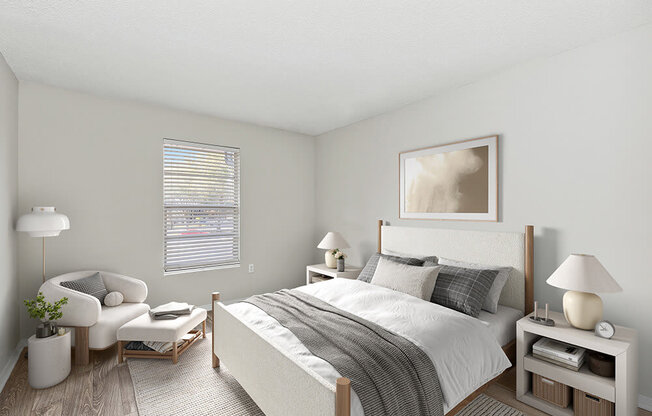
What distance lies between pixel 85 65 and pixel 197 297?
9.09ft

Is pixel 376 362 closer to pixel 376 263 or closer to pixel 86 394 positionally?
pixel 376 263

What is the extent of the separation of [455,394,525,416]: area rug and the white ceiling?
2.59m

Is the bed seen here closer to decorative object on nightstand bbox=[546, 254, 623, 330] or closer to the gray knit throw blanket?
the gray knit throw blanket

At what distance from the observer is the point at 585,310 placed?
2.05 meters

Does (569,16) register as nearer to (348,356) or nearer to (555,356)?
(555,356)

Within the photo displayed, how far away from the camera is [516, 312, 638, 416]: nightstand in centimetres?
184

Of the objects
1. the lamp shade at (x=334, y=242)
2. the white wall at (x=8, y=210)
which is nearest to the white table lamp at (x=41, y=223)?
the white wall at (x=8, y=210)

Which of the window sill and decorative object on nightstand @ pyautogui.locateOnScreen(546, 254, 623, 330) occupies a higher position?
decorative object on nightstand @ pyautogui.locateOnScreen(546, 254, 623, 330)

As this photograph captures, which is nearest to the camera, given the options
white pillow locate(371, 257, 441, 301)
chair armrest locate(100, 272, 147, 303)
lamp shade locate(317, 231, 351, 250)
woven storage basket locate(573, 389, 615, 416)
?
woven storage basket locate(573, 389, 615, 416)

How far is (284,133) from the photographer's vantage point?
15.9ft

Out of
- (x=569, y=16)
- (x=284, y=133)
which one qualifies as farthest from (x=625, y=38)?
(x=284, y=133)

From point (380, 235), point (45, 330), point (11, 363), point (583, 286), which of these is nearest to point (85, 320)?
point (45, 330)

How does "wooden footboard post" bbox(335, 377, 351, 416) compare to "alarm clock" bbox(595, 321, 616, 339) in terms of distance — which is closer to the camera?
"wooden footboard post" bbox(335, 377, 351, 416)

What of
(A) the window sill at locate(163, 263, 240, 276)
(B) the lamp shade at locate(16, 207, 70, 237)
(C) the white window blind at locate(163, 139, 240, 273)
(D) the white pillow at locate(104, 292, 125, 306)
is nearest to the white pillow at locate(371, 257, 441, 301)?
(A) the window sill at locate(163, 263, 240, 276)
